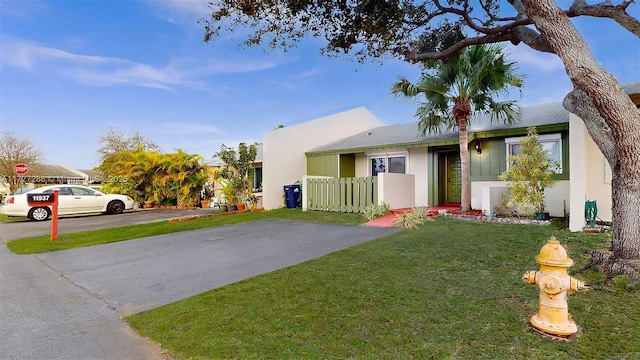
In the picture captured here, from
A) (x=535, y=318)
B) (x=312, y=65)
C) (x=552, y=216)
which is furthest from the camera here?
(x=312, y=65)

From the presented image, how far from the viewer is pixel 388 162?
49.0 feet

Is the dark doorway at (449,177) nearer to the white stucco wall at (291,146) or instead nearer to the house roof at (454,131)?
the house roof at (454,131)

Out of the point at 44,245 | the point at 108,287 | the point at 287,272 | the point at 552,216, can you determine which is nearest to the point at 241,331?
the point at 287,272

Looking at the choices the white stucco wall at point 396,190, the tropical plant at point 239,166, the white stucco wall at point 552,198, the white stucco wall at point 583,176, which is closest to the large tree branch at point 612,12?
the white stucco wall at point 583,176

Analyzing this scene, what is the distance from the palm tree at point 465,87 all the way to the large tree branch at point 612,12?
3660 mm

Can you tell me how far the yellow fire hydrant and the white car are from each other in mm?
15998

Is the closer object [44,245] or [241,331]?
[241,331]

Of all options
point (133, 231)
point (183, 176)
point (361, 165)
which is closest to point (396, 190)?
point (361, 165)

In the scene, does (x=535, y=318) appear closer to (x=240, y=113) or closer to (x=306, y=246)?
(x=306, y=246)

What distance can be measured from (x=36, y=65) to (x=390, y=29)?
13.4 metres

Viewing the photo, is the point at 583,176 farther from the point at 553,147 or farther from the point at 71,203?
the point at 71,203

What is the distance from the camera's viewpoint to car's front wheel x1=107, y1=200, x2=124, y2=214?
52.8 ft

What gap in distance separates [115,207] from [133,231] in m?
7.59

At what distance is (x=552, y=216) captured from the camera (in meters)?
10.1
